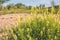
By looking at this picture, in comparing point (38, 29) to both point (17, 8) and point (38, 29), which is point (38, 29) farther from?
point (17, 8)

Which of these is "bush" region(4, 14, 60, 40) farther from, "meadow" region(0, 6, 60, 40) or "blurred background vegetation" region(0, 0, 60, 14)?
"blurred background vegetation" region(0, 0, 60, 14)

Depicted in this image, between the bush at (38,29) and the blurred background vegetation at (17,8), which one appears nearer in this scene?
the bush at (38,29)

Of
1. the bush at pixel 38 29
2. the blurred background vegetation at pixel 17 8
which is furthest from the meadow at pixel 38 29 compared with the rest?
the blurred background vegetation at pixel 17 8

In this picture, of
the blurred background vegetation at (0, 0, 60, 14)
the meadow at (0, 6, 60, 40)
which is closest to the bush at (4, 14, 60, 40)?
the meadow at (0, 6, 60, 40)

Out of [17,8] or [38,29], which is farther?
[17,8]

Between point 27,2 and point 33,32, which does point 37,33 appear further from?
point 27,2

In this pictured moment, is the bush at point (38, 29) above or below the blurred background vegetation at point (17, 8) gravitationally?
above

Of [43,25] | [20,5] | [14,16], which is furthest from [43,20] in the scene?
[20,5]

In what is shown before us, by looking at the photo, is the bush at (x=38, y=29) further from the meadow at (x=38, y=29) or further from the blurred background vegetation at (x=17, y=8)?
the blurred background vegetation at (x=17, y=8)

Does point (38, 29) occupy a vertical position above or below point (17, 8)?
above

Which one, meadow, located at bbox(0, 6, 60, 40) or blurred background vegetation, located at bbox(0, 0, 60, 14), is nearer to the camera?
meadow, located at bbox(0, 6, 60, 40)

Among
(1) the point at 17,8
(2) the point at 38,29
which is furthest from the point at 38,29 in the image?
(1) the point at 17,8

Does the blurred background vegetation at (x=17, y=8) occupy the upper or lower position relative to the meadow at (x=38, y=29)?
lower

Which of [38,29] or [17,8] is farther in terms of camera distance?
[17,8]
